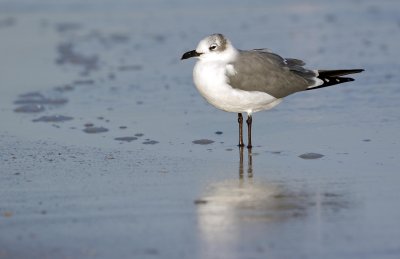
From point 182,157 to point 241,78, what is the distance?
2.61 feet

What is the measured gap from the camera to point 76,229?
4.55m

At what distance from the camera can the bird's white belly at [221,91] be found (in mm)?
6680

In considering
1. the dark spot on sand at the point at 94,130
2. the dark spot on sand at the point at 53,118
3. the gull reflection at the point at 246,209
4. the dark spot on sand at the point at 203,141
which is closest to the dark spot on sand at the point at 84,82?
the dark spot on sand at the point at 53,118

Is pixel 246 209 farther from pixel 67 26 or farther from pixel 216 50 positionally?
pixel 67 26

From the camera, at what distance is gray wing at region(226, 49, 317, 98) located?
22.1 feet

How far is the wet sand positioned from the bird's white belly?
319mm

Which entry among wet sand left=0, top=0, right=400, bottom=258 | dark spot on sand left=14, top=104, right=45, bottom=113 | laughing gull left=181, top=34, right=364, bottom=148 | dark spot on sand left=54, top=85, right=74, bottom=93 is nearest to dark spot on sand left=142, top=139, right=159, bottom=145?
wet sand left=0, top=0, right=400, bottom=258

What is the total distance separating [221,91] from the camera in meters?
6.69

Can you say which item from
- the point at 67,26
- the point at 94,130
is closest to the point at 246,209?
the point at 94,130

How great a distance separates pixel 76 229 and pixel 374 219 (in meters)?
1.53

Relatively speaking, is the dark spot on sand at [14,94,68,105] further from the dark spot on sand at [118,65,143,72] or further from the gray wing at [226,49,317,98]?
the gray wing at [226,49,317,98]

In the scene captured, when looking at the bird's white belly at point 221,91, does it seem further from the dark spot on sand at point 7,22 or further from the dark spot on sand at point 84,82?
the dark spot on sand at point 7,22

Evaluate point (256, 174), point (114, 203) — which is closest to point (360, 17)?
point (256, 174)

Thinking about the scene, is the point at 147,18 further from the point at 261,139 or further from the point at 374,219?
the point at 374,219
